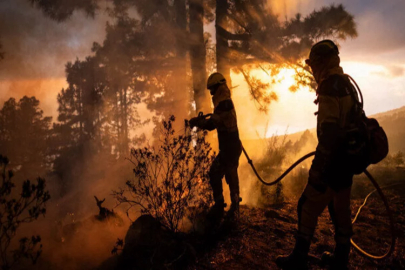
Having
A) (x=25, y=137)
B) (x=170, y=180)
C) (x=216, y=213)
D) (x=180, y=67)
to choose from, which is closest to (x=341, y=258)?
(x=216, y=213)

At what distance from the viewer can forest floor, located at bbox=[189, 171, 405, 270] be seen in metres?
2.85

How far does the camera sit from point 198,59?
8.41 m

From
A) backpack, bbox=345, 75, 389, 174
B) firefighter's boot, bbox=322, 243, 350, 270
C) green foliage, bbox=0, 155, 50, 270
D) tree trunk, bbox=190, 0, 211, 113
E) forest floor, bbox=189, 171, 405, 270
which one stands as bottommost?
forest floor, bbox=189, 171, 405, 270

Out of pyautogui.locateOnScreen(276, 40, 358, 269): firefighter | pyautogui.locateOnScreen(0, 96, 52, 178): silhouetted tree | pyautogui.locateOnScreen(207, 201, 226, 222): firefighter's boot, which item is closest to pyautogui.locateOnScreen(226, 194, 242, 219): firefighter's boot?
pyautogui.locateOnScreen(207, 201, 226, 222): firefighter's boot

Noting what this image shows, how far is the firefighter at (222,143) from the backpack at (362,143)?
194 centimetres

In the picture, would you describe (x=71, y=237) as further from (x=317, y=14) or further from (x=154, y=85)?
(x=154, y=85)

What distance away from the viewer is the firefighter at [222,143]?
3.98 metres

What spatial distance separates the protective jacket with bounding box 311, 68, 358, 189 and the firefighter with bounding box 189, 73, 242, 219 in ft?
5.80

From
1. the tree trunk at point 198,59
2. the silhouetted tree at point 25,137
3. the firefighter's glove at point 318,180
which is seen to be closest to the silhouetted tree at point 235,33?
the tree trunk at point 198,59

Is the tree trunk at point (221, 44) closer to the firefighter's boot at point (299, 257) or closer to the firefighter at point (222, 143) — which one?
the firefighter at point (222, 143)

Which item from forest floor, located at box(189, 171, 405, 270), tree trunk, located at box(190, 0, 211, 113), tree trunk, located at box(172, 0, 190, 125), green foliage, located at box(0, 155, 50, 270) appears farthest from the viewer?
tree trunk, located at box(172, 0, 190, 125)

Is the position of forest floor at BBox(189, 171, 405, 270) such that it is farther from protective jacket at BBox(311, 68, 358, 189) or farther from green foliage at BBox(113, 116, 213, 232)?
protective jacket at BBox(311, 68, 358, 189)

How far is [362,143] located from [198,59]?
6837 millimetres

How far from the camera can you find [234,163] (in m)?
4.14
